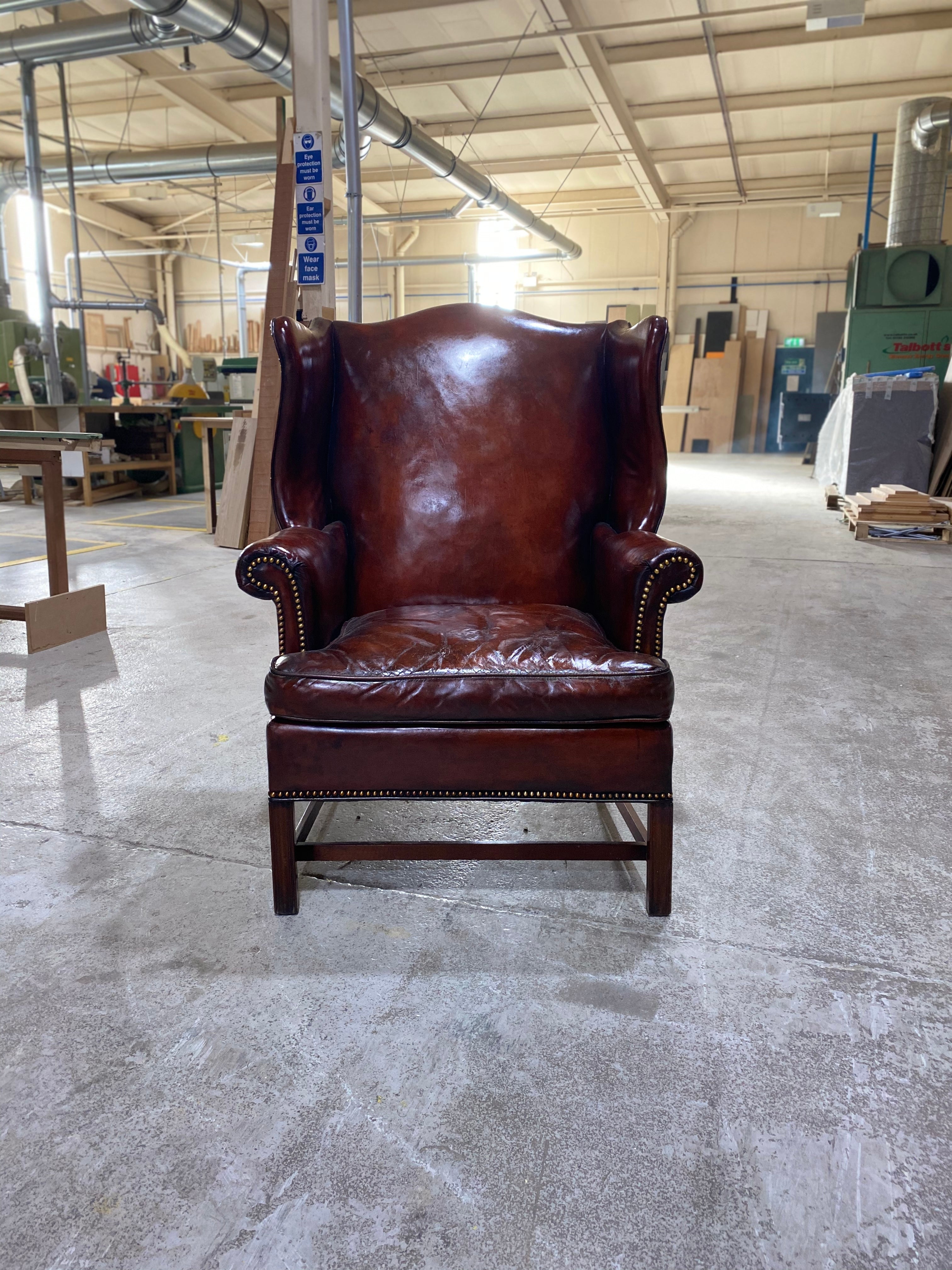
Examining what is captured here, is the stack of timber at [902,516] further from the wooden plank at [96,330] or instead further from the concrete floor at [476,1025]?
the wooden plank at [96,330]

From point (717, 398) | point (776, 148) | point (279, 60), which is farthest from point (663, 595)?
point (717, 398)

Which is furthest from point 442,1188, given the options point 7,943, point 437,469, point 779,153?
point 779,153

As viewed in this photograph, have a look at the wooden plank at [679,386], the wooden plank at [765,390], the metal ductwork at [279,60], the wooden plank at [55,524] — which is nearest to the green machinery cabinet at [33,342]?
the metal ductwork at [279,60]

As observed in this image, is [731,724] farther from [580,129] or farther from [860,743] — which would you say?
[580,129]

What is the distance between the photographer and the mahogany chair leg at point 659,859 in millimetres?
1479

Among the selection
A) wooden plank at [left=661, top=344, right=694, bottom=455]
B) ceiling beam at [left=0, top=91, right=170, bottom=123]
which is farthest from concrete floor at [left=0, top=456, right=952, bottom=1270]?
wooden plank at [left=661, top=344, right=694, bottom=455]

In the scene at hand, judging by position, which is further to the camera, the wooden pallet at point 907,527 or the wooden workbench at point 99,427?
the wooden workbench at point 99,427

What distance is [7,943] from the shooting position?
145 cm

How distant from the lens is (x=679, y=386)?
13641mm

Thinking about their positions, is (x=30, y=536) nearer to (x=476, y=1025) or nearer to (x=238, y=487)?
(x=238, y=487)

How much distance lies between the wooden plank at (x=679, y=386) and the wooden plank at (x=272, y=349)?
9.37 m

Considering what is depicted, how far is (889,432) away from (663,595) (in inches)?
222

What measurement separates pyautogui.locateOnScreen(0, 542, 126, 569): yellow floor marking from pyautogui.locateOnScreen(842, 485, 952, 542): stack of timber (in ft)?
14.6

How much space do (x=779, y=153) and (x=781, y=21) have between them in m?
3.92
